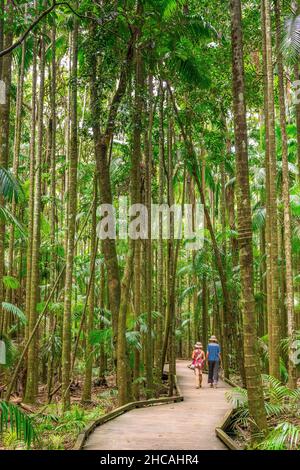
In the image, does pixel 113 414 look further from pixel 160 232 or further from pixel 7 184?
pixel 160 232

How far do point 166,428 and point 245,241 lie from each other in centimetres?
363

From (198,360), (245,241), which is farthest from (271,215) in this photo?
(198,360)

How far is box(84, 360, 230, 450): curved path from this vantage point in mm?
7383

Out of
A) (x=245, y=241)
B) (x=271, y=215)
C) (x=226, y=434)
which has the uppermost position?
(x=271, y=215)

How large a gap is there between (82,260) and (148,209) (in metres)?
7.45

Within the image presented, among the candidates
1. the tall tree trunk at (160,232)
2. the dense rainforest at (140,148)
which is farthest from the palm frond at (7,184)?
the tall tree trunk at (160,232)

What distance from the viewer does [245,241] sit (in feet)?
23.7

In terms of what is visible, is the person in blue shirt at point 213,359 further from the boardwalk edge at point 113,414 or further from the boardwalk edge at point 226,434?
the boardwalk edge at point 226,434

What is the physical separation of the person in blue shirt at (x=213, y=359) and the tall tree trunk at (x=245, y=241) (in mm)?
7546

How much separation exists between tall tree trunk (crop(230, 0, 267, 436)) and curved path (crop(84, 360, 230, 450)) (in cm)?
93

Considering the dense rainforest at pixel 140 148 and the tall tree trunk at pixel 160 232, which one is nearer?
the dense rainforest at pixel 140 148

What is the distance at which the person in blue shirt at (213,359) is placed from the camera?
14742mm
